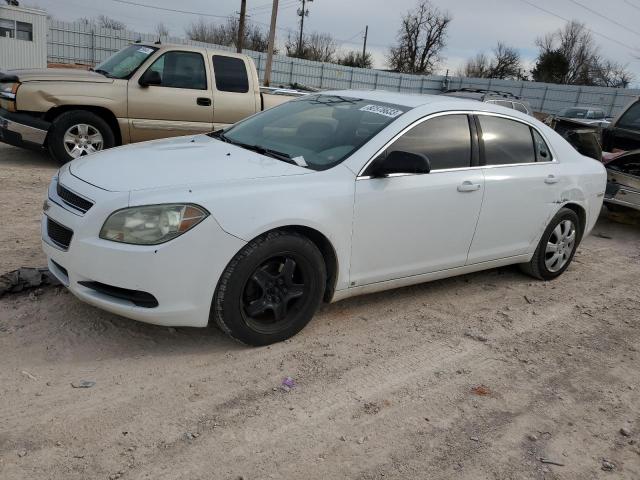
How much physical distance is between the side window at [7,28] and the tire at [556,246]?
18.8m

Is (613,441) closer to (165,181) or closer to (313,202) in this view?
(313,202)

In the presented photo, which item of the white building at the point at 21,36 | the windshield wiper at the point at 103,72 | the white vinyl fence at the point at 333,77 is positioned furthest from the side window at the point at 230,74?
the white vinyl fence at the point at 333,77

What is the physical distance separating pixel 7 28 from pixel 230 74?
1338 centimetres

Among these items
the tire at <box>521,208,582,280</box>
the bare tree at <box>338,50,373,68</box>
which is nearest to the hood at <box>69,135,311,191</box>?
the tire at <box>521,208,582,280</box>

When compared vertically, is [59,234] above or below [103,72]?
below

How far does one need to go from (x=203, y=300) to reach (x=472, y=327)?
6.81 ft

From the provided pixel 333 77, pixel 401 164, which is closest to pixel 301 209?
pixel 401 164

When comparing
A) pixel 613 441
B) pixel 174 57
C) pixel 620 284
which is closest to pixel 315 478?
pixel 613 441

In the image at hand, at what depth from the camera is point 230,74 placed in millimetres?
9023

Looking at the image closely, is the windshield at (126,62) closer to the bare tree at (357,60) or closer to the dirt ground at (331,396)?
the dirt ground at (331,396)

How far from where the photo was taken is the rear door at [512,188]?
458 cm

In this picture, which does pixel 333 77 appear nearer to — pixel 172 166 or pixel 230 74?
pixel 230 74

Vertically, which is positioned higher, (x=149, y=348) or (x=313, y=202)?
(x=313, y=202)

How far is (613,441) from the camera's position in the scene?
3080mm
